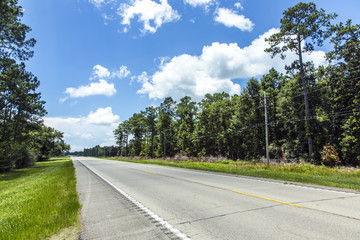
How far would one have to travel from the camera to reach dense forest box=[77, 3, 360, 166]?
23.4 m

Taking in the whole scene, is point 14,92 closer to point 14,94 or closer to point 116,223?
point 14,94

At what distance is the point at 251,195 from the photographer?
7414mm

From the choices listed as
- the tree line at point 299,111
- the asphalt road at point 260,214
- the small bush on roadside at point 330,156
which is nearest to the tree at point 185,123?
the tree line at point 299,111

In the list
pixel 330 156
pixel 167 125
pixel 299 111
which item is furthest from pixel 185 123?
pixel 330 156

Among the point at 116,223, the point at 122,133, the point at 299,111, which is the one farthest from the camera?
the point at 122,133

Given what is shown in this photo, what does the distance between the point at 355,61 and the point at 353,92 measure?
3.53 m

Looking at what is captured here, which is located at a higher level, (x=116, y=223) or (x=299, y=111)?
(x=299, y=111)

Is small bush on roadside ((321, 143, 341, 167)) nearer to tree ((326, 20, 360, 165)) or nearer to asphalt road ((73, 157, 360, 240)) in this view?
tree ((326, 20, 360, 165))

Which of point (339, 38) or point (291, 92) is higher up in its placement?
point (339, 38)

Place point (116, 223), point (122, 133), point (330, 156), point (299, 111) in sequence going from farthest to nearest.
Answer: point (122, 133) < point (299, 111) < point (330, 156) < point (116, 223)

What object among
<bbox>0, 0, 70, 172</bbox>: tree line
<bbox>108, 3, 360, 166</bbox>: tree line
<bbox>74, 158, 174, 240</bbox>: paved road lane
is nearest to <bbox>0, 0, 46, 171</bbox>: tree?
<bbox>0, 0, 70, 172</bbox>: tree line

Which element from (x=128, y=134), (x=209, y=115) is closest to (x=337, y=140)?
(x=209, y=115)

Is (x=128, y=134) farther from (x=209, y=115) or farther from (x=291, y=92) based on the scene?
(x=291, y=92)

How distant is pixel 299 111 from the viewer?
99.9 ft
